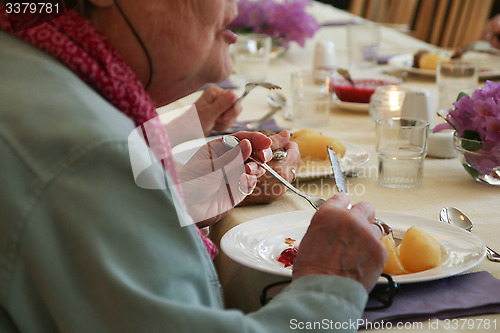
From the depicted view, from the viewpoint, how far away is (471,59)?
8.05ft

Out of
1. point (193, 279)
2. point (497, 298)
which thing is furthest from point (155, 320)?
point (497, 298)

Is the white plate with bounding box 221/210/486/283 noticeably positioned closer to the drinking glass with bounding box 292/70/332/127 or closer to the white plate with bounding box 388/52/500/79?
the drinking glass with bounding box 292/70/332/127

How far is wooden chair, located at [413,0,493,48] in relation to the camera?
435cm

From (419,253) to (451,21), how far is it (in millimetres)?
4206

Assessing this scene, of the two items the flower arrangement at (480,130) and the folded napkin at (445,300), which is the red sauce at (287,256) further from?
the flower arrangement at (480,130)

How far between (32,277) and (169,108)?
142 centimetres

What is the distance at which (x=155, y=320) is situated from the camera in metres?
0.56

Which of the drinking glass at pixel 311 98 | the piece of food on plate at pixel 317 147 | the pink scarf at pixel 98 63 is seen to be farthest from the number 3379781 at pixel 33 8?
the drinking glass at pixel 311 98

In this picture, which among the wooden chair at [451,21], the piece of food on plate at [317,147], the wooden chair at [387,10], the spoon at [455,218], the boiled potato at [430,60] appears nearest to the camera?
the spoon at [455,218]

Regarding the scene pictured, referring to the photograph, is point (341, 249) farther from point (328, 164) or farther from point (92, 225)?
point (328, 164)

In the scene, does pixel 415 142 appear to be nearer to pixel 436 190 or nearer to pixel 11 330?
pixel 436 190

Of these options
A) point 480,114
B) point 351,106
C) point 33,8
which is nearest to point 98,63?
point 33,8

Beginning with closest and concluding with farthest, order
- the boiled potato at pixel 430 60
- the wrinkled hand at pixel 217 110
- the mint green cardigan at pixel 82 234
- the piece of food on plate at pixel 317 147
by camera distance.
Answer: the mint green cardigan at pixel 82 234 < the piece of food on plate at pixel 317 147 < the wrinkled hand at pixel 217 110 < the boiled potato at pixel 430 60

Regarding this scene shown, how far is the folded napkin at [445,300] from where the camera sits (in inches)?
28.2
